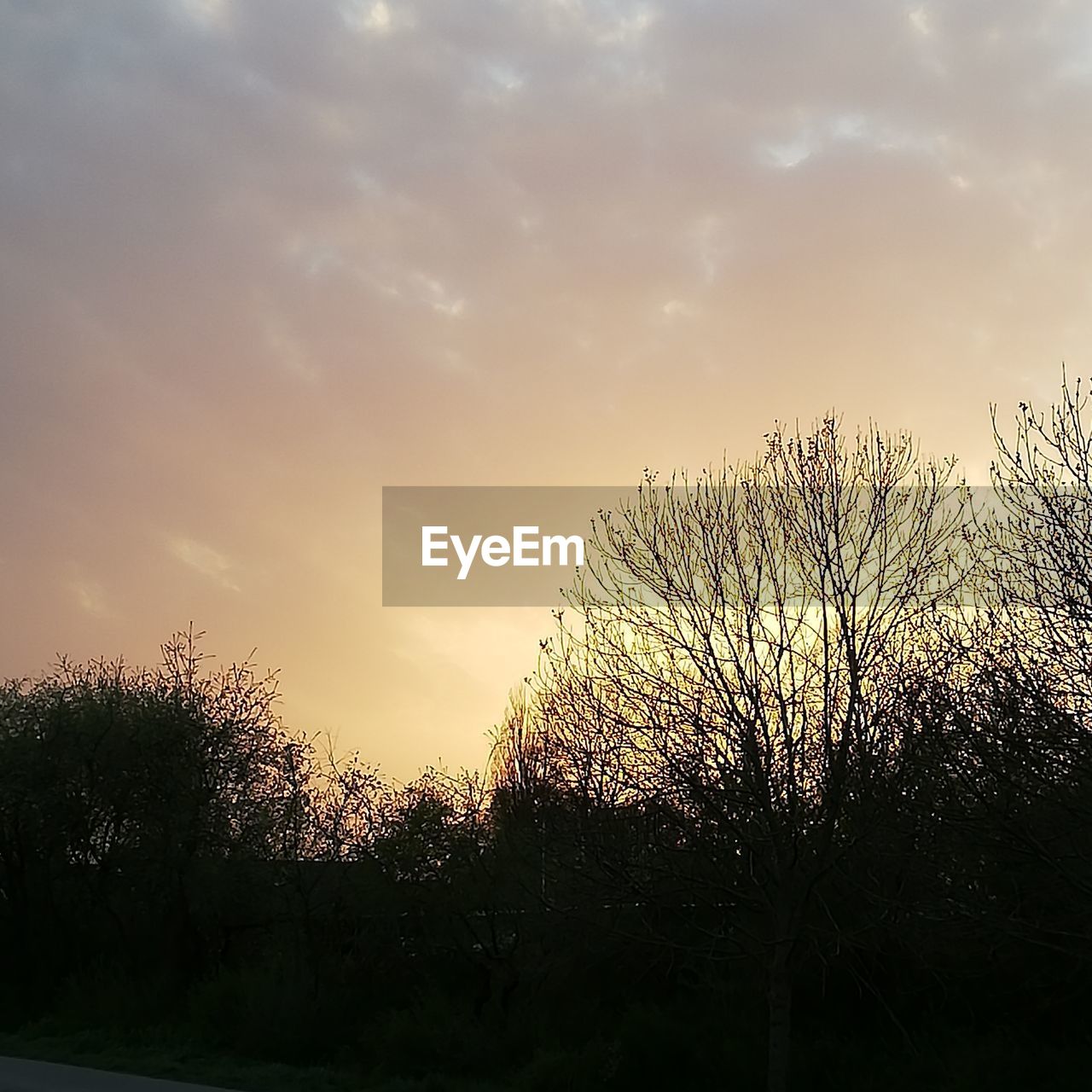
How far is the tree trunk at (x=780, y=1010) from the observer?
1623 cm

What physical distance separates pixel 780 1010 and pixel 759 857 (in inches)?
78.0

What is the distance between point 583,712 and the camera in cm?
1845

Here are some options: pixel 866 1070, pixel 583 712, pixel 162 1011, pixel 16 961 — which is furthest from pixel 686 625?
pixel 16 961

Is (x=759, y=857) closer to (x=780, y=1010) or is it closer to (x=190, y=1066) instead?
(x=780, y=1010)

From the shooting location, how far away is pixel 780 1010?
1645 centimetres

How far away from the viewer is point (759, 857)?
16859 mm

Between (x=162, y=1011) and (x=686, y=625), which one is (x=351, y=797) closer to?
(x=162, y=1011)

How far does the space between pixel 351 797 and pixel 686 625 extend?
459 inches

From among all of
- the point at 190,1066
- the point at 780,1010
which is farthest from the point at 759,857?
the point at 190,1066

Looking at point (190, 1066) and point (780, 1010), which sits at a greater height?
point (780, 1010)

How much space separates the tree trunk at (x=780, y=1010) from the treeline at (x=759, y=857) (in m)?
0.04

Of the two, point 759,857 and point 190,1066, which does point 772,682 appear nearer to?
point 759,857

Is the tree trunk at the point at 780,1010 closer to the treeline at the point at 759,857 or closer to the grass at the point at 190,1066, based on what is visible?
the treeline at the point at 759,857

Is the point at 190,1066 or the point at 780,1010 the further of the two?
the point at 190,1066
